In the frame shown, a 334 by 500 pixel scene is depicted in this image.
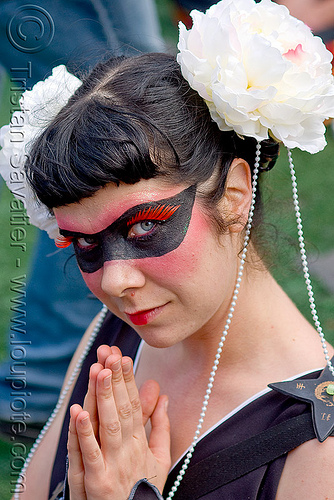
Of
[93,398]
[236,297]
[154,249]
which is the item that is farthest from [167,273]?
[93,398]

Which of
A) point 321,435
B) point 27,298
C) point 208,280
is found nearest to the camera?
point 321,435

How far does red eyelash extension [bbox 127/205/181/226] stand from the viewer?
1.72 m

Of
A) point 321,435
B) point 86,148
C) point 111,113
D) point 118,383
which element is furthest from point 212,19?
point 321,435

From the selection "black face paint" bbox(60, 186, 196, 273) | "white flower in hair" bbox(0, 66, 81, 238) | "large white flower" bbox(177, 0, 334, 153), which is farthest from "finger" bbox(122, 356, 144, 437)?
"large white flower" bbox(177, 0, 334, 153)

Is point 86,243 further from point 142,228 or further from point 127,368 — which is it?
point 127,368

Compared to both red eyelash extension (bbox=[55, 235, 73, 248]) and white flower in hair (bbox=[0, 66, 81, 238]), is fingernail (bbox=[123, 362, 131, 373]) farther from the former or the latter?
white flower in hair (bbox=[0, 66, 81, 238])

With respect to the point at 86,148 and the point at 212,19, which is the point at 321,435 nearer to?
the point at 86,148

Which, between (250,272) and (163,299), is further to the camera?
(250,272)

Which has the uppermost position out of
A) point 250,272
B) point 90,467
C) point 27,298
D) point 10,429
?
point 250,272

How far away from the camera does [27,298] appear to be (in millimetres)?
3355

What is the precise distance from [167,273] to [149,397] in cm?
52

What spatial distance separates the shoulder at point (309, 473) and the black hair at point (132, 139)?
2.25 feet

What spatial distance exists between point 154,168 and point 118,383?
59 centimetres

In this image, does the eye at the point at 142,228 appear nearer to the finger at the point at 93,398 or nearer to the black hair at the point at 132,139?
the black hair at the point at 132,139
